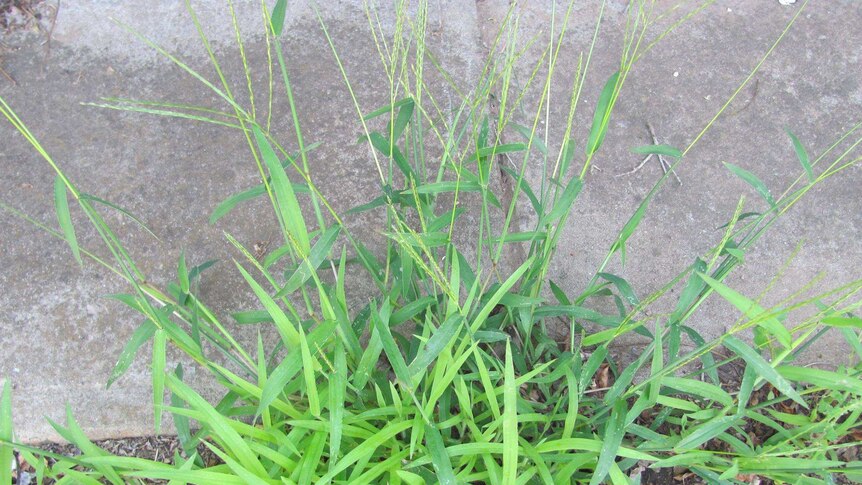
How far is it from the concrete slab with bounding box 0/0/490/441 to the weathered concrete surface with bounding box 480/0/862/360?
1.59 ft

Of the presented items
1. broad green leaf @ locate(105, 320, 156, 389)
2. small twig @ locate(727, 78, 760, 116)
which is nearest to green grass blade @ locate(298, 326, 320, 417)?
broad green leaf @ locate(105, 320, 156, 389)

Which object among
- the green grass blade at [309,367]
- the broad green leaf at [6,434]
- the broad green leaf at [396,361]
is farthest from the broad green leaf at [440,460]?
the broad green leaf at [6,434]

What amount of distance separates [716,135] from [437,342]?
1.40m

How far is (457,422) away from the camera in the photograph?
138cm

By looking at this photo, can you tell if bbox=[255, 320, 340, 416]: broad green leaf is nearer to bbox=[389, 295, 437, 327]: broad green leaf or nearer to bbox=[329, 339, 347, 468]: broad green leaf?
bbox=[329, 339, 347, 468]: broad green leaf

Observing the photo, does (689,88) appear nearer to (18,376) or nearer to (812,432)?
(812,432)

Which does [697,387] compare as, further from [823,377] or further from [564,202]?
[564,202]

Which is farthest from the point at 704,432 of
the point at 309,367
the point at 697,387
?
the point at 309,367

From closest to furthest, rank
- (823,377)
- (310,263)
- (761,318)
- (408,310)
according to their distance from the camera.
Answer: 1. (761,318)
2. (823,377)
3. (310,263)
4. (408,310)

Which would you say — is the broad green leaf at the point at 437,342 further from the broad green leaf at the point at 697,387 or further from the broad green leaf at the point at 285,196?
the broad green leaf at the point at 697,387

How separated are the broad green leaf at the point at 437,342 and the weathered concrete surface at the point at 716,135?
28.8 inches

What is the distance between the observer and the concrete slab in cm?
171

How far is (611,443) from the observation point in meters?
1.21

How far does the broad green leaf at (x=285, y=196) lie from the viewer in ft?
3.64
